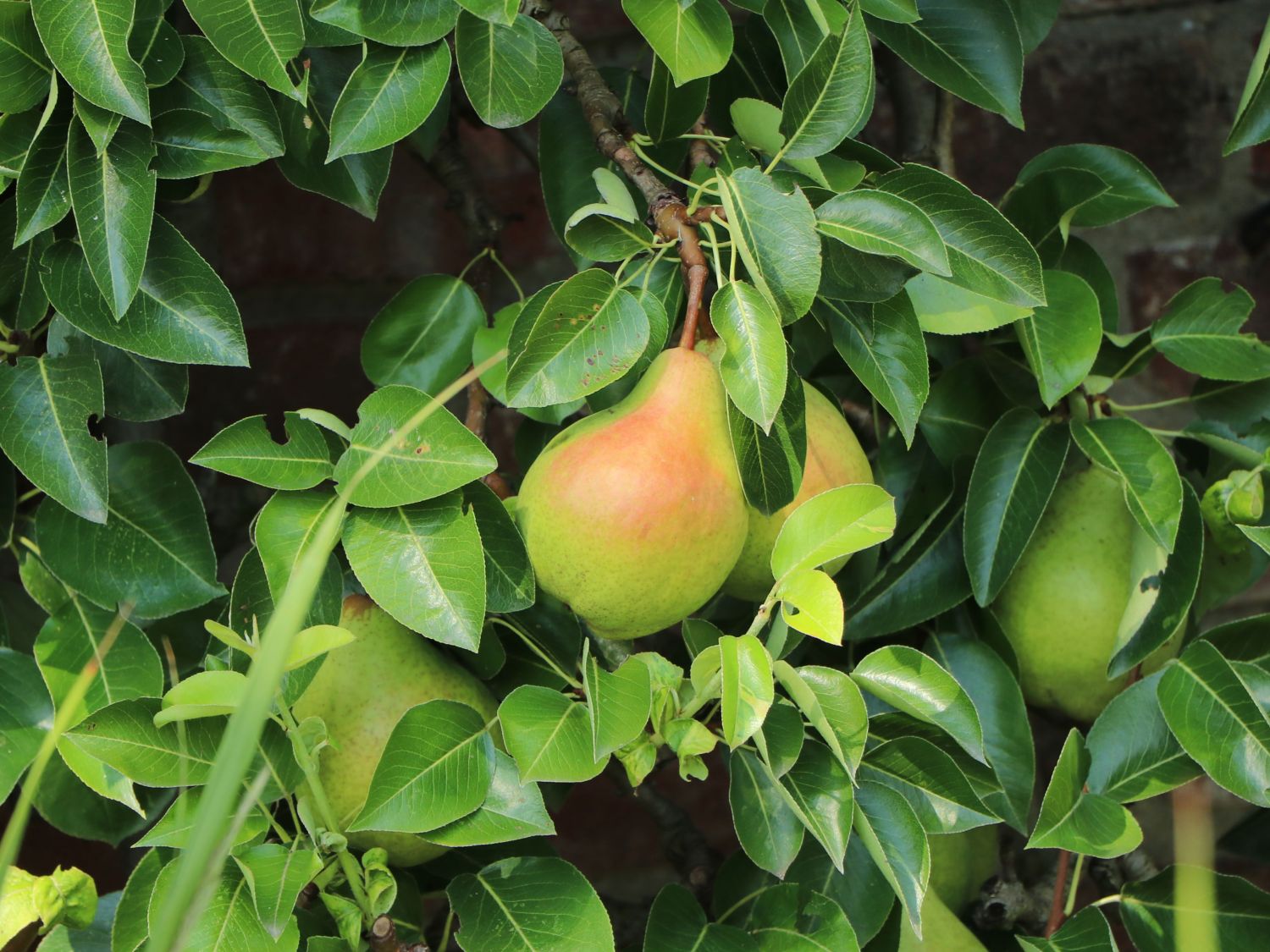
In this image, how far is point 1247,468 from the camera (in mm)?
523

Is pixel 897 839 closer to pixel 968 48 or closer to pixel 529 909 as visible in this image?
pixel 529 909

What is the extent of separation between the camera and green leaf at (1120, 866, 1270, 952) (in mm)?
472

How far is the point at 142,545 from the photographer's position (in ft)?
1.55

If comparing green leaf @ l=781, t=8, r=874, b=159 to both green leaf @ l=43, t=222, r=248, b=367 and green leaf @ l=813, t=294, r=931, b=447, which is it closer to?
green leaf @ l=813, t=294, r=931, b=447

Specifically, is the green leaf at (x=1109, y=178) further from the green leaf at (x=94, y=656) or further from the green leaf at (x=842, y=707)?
the green leaf at (x=94, y=656)

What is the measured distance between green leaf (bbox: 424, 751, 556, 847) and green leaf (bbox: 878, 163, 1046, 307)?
22cm

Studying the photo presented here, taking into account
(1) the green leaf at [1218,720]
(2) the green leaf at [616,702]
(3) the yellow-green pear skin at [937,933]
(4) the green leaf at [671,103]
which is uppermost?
(4) the green leaf at [671,103]

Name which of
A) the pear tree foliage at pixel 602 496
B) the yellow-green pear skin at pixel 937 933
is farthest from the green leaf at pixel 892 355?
the yellow-green pear skin at pixel 937 933

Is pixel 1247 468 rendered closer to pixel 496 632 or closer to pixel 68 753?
pixel 496 632

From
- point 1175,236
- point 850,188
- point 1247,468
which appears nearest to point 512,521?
point 850,188

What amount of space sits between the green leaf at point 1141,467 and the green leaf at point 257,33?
0.33m

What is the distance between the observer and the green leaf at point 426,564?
15.6 inches

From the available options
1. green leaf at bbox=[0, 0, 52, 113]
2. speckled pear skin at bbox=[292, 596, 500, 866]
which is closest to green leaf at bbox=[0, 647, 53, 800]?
speckled pear skin at bbox=[292, 596, 500, 866]

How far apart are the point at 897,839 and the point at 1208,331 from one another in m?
0.26
